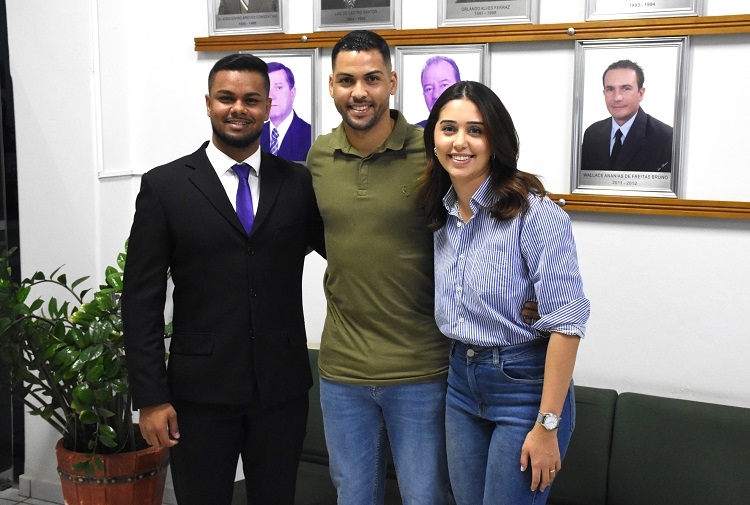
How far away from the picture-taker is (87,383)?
A: 2.93 metres

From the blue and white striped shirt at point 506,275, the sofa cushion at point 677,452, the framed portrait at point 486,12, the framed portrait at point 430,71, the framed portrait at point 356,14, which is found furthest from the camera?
the framed portrait at point 356,14

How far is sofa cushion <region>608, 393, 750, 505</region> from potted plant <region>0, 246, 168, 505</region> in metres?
1.61

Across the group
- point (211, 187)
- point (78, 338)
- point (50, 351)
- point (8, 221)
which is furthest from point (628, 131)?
point (8, 221)

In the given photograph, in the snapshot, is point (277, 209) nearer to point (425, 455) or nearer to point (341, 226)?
point (341, 226)

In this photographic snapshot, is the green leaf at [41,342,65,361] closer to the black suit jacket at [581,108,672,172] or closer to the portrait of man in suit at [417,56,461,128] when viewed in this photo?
the portrait of man in suit at [417,56,461,128]

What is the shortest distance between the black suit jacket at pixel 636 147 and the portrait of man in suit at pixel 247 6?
129cm

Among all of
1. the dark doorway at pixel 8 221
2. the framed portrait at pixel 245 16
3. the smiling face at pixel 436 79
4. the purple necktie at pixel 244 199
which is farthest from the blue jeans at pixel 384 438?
the dark doorway at pixel 8 221

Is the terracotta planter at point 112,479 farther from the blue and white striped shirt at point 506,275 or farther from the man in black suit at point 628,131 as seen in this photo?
the man in black suit at point 628,131

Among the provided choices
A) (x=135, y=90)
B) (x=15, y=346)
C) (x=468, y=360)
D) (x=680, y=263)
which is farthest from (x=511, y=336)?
(x=135, y=90)

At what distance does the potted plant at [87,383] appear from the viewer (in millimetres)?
2812

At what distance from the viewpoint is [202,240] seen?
78.5 inches

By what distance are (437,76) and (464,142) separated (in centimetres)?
112

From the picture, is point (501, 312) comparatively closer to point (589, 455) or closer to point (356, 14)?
point (589, 455)

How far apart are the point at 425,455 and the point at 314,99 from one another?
5.14 feet
